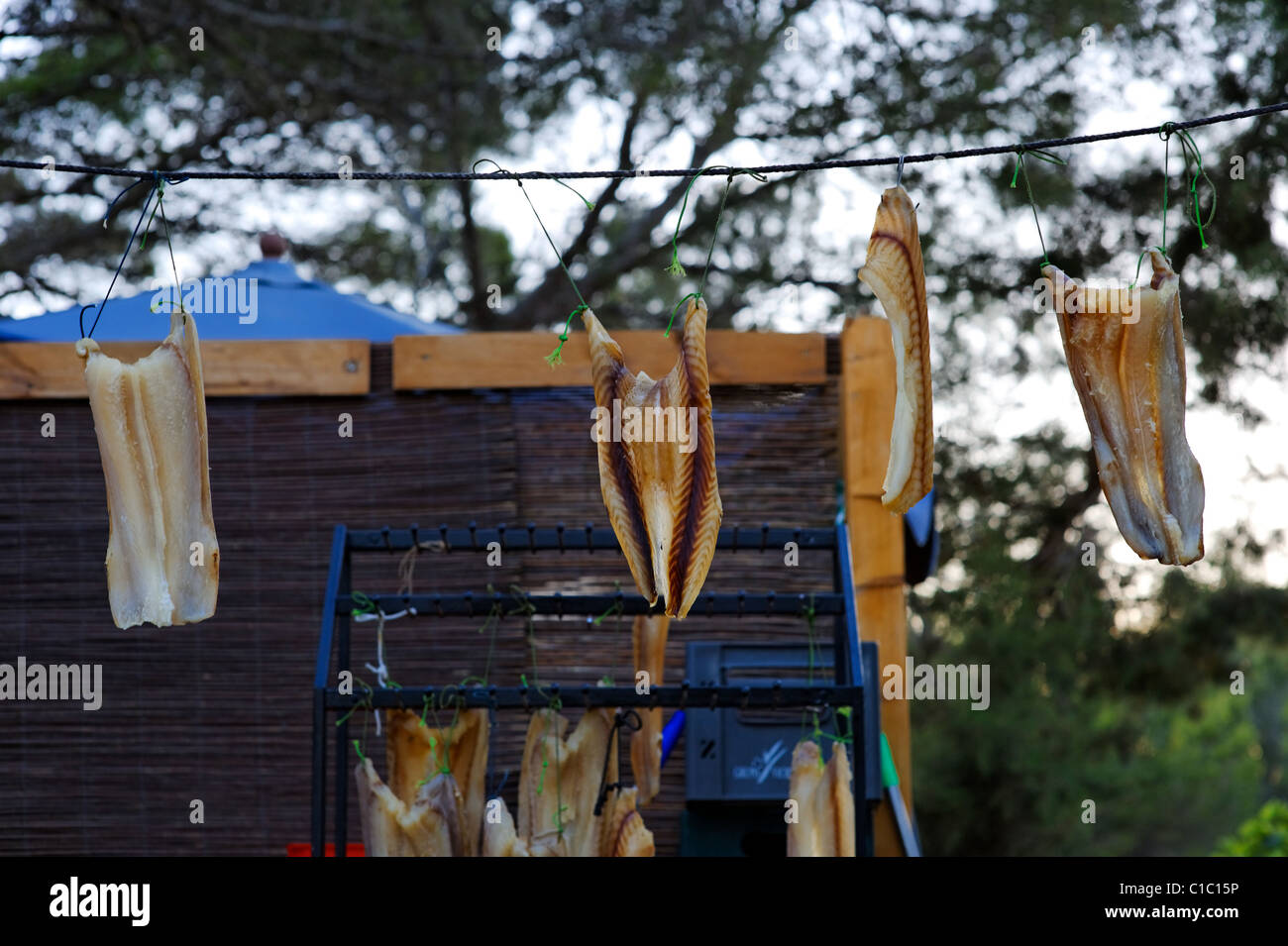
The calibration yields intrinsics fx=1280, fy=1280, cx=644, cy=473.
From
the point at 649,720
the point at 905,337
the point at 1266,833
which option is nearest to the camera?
the point at 905,337

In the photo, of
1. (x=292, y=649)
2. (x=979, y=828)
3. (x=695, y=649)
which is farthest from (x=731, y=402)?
(x=979, y=828)

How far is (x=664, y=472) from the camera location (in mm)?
2801

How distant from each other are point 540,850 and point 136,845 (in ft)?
6.67

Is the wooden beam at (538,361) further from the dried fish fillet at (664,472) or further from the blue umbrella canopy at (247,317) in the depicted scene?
the dried fish fillet at (664,472)

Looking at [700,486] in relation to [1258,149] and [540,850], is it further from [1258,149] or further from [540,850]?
[1258,149]

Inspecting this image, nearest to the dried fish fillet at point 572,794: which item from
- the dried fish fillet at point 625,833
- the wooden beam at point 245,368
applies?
the dried fish fillet at point 625,833

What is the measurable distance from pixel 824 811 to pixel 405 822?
1189mm

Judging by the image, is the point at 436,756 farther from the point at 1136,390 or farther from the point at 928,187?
the point at 928,187
